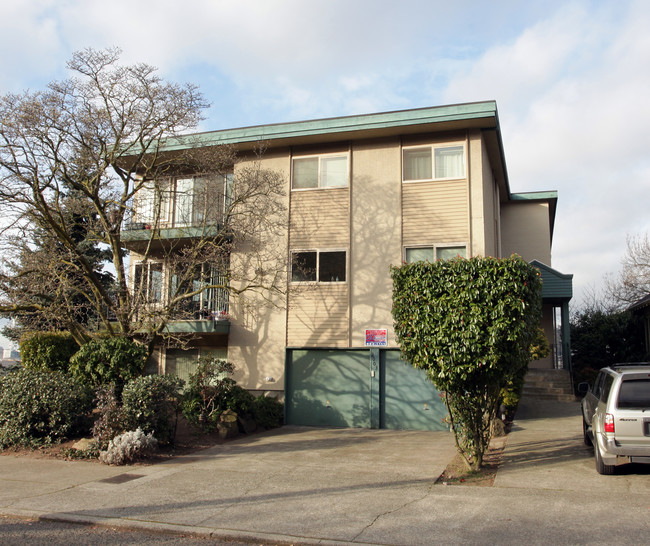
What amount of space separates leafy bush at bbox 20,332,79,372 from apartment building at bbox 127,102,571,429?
3142mm

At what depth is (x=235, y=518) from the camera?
6891mm

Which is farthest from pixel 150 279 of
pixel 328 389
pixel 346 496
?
pixel 346 496

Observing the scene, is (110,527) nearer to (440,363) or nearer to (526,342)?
(440,363)

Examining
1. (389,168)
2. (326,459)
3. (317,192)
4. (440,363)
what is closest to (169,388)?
(326,459)

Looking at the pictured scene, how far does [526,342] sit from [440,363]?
1510mm

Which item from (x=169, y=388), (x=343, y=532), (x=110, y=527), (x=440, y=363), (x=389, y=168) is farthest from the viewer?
(x=389, y=168)

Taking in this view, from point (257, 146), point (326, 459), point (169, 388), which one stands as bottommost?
point (326, 459)

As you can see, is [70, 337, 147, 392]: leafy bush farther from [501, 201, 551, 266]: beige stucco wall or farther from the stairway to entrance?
[501, 201, 551, 266]: beige stucco wall

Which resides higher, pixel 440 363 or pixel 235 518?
pixel 440 363

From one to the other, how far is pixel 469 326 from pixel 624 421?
249cm

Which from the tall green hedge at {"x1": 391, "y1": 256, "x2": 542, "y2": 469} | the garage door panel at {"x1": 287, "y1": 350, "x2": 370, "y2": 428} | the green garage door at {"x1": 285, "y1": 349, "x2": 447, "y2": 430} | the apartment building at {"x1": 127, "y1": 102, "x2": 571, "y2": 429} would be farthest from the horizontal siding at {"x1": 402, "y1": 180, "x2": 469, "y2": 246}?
the tall green hedge at {"x1": 391, "y1": 256, "x2": 542, "y2": 469}

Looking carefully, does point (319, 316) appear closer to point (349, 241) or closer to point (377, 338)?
point (377, 338)

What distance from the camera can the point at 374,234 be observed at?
51.3 ft

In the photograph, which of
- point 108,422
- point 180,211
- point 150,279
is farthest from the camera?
point 180,211
